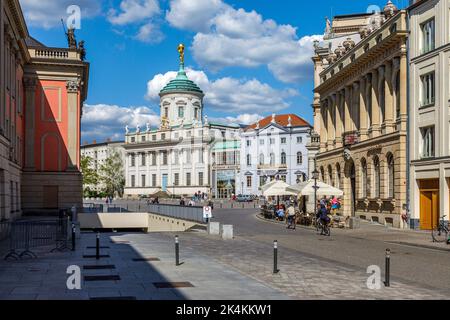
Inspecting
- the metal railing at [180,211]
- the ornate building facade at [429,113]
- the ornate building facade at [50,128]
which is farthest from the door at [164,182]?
the ornate building facade at [429,113]

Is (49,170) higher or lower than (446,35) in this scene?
lower

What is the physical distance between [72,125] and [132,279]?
38067 mm

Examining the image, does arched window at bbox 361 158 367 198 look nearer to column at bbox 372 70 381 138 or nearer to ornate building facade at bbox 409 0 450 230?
column at bbox 372 70 381 138

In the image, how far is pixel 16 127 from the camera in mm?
45156

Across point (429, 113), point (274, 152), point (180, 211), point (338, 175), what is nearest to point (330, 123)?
point (338, 175)

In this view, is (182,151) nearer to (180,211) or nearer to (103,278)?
(180,211)

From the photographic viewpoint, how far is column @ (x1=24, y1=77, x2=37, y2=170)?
50.4 metres

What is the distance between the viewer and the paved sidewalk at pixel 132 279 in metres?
13.2

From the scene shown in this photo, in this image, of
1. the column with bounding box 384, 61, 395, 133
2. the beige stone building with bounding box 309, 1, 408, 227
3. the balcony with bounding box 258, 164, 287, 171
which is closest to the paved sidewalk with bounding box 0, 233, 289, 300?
the beige stone building with bounding box 309, 1, 408, 227

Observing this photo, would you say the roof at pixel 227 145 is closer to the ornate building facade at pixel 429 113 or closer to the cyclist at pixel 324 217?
the ornate building facade at pixel 429 113

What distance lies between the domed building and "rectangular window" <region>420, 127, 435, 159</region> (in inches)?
3504

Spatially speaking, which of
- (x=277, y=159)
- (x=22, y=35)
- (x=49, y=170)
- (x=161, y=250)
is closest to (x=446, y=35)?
(x=161, y=250)
